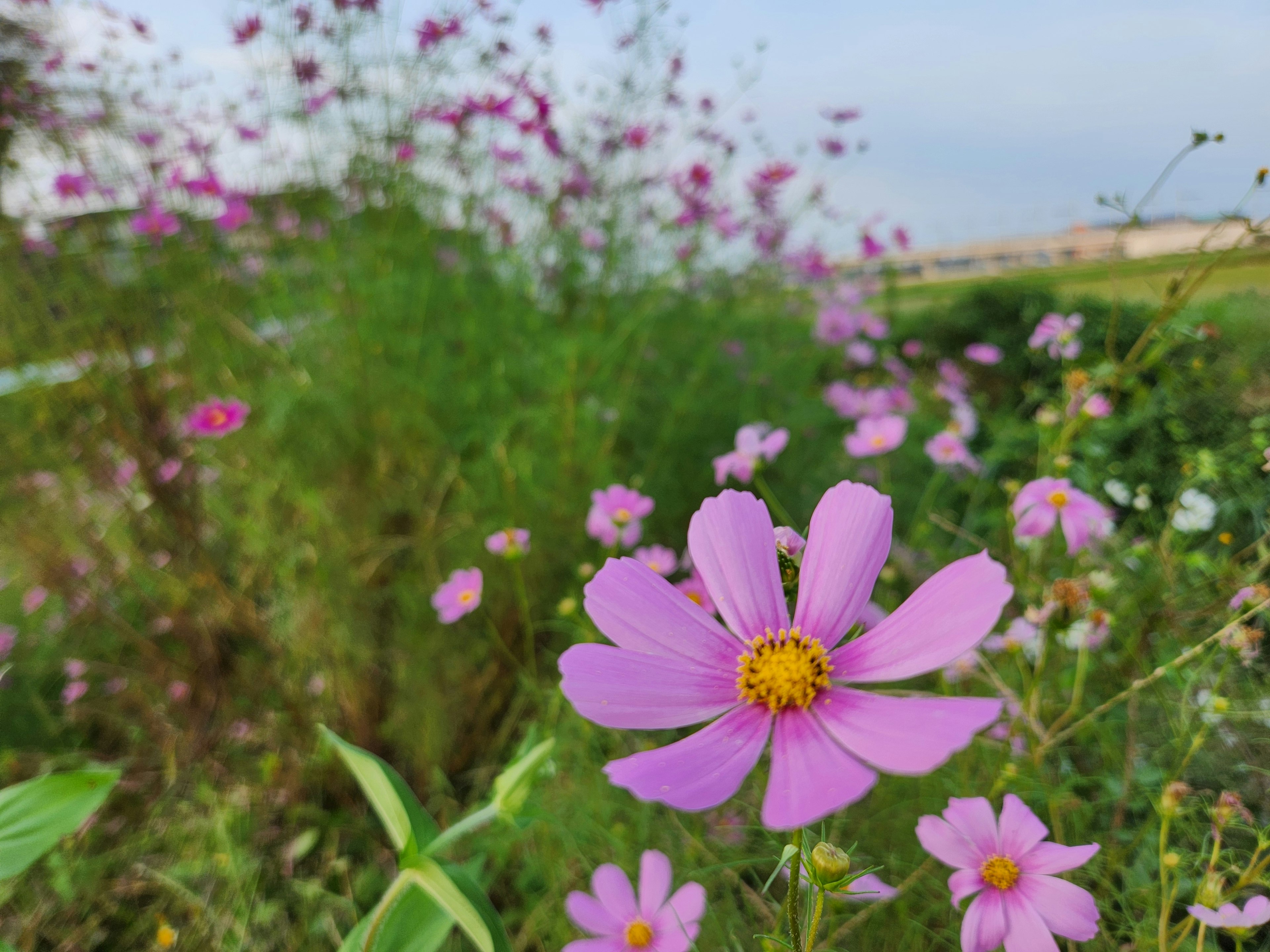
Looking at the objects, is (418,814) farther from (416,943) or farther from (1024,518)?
(1024,518)

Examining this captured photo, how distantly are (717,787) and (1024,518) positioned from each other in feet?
1.79

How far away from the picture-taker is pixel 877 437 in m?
1.05

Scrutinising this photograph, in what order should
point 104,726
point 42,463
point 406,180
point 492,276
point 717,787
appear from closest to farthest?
point 717,787, point 104,726, point 406,180, point 42,463, point 492,276

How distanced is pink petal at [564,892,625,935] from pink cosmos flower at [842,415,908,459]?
0.67 meters

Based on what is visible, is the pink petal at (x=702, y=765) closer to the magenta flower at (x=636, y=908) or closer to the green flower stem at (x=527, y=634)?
the magenta flower at (x=636, y=908)

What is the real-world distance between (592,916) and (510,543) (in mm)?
381

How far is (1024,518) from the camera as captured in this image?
70 centimetres

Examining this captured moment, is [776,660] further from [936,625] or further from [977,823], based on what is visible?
[977,823]

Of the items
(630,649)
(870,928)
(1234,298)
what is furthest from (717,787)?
(1234,298)

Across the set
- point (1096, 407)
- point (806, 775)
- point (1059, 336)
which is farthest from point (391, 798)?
point (1059, 336)

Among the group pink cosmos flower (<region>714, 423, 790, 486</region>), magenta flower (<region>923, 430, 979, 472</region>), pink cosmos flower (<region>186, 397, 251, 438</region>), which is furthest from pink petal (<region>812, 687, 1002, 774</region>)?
pink cosmos flower (<region>186, 397, 251, 438</region>)

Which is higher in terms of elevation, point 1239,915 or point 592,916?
point 1239,915

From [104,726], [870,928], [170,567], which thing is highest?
[870,928]

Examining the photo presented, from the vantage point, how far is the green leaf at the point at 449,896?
385mm
